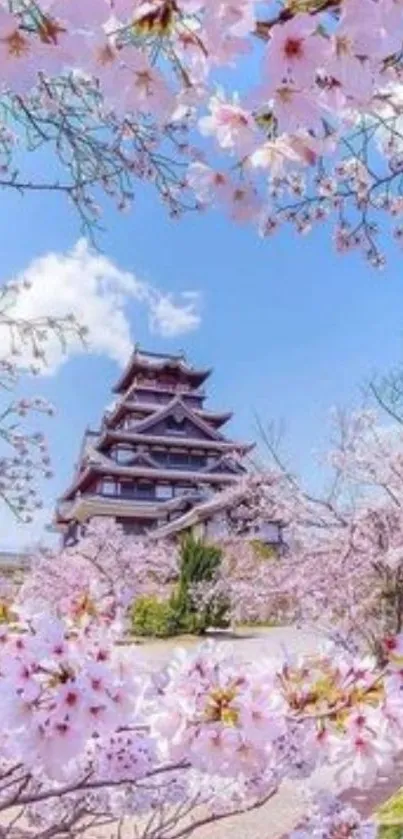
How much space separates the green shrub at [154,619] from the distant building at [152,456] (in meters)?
10.2

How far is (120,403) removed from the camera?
45.0 m

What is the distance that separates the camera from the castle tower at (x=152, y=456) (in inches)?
1532

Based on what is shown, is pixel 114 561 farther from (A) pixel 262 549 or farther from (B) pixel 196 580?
(B) pixel 196 580

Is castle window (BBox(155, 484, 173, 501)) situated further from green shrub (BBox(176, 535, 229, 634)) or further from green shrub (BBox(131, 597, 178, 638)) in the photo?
green shrub (BBox(176, 535, 229, 634))

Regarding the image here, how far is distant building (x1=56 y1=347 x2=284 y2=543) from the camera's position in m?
38.9

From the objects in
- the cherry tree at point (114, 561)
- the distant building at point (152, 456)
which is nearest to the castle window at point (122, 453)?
the distant building at point (152, 456)

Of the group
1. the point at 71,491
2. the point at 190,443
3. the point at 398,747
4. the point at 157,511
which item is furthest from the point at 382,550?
the point at 71,491

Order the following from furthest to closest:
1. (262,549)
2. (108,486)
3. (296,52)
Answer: (108,486) < (262,549) < (296,52)

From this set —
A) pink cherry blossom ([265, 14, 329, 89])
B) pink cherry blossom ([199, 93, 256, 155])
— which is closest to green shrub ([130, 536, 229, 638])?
pink cherry blossom ([199, 93, 256, 155])

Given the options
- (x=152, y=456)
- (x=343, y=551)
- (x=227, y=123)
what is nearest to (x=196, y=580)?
(x=343, y=551)

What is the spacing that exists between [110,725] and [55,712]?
11cm

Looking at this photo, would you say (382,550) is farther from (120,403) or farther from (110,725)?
(120,403)

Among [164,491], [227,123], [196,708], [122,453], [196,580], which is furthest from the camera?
Result: [122,453]

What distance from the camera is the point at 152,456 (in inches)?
Answer: 1661
